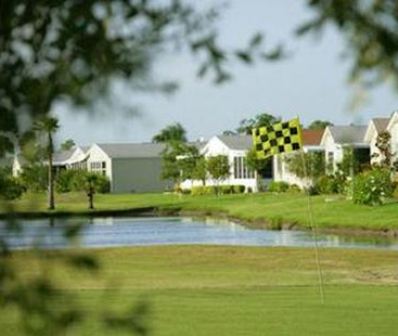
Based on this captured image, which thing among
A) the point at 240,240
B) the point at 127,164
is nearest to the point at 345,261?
the point at 240,240

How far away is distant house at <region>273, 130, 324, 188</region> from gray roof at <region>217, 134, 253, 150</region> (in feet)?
16.0

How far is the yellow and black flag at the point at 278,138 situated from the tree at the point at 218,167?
177 feet

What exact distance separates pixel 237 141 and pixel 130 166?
16297mm

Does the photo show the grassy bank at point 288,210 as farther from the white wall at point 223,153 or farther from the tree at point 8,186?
the tree at point 8,186

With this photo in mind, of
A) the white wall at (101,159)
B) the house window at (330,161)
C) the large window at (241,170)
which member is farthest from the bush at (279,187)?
the white wall at (101,159)

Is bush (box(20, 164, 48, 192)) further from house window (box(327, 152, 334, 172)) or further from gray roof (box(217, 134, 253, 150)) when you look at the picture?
gray roof (box(217, 134, 253, 150))

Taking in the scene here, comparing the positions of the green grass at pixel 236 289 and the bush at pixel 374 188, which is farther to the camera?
the bush at pixel 374 188

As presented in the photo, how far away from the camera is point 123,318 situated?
3.26 metres

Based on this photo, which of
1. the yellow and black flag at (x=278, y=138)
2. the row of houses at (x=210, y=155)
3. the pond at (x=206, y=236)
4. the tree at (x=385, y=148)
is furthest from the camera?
the row of houses at (x=210, y=155)

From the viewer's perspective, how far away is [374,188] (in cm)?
4519

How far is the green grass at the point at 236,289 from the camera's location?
3.43 metres

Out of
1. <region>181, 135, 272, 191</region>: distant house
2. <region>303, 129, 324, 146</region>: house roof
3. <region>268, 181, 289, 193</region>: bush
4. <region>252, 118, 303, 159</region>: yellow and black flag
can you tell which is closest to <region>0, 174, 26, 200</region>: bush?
<region>252, 118, 303, 159</region>: yellow and black flag

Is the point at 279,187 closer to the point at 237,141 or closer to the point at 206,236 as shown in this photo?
the point at 237,141

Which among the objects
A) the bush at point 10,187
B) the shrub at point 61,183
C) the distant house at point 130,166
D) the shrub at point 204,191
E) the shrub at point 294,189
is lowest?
the bush at point 10,187
